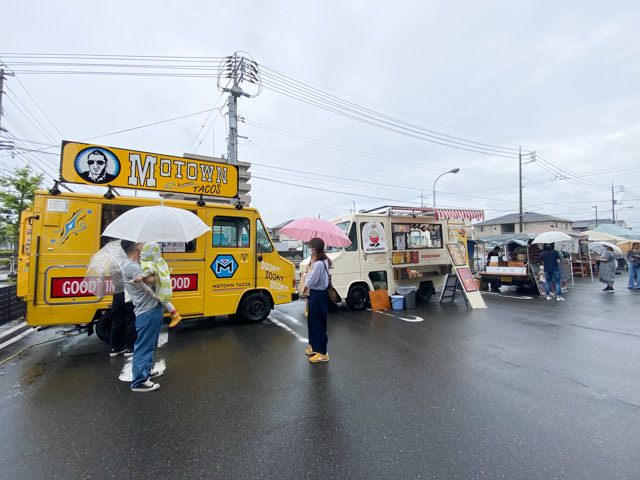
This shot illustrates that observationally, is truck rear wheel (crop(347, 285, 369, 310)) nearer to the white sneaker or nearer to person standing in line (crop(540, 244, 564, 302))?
the white sneaker

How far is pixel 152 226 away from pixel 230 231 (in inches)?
96.6

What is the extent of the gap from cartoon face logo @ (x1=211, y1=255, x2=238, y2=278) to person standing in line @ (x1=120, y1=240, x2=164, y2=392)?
221cm

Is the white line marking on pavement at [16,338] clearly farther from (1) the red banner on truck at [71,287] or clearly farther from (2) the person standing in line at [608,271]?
(2) the person standing in line at [608,271]

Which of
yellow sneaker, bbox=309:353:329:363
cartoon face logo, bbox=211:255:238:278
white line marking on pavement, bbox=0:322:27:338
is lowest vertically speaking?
white line marking on pavement, bbox=0:322:27:338

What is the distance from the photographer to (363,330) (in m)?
5.95

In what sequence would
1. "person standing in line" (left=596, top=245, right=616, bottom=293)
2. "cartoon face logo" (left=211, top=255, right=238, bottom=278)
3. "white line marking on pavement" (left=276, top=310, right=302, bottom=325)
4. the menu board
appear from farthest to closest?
"person standing in line" (left=596, top=245, right=616, bottom=293) < the menu board < "white line marking on pavement" (left=276, top=310, right=302, bottom=325) < "cartoon face logo" (left=211, top=255, right=238, bottom=278)

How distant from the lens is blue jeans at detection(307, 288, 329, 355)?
418 centimetres

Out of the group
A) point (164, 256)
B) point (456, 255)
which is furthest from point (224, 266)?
point (456, 255)

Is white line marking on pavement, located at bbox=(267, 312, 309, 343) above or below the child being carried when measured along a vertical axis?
below

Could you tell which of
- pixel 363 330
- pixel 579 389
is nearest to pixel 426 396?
pixel 579 389

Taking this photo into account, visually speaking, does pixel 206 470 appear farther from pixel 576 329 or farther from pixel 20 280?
pixel 576 329

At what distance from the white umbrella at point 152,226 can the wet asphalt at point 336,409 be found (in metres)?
1.80

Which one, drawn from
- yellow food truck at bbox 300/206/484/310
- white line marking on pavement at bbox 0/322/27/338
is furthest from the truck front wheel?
yellow food truck at bbox 300/206/484/310

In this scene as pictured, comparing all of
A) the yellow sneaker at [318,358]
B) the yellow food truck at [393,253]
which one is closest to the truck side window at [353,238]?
the yellow food truck at [393,253]
